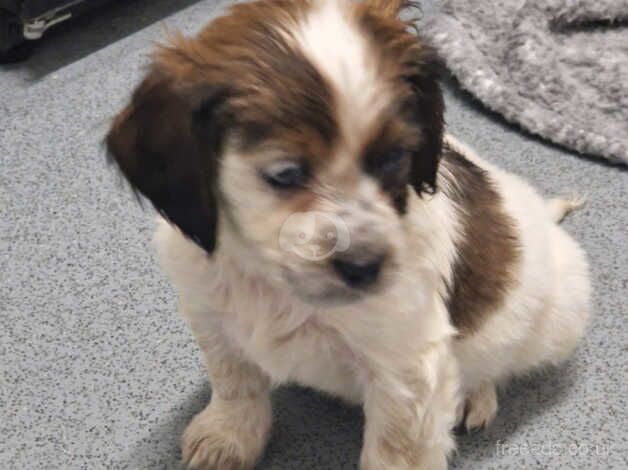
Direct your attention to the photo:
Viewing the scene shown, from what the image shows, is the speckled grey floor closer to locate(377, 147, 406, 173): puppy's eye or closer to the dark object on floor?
the dark object on floor

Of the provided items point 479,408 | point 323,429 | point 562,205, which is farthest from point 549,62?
point 323,429

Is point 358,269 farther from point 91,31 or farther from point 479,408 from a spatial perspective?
point 91,31

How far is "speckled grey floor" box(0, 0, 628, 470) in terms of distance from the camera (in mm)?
1437

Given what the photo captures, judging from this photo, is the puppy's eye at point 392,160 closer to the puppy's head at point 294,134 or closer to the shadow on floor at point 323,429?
the puppy's head at point 294,134

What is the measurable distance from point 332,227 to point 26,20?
1623mm

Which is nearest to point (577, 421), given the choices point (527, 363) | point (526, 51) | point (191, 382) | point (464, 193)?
point (527, 363)

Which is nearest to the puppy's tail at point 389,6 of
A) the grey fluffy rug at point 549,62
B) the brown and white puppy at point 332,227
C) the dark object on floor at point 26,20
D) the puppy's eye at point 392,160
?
the brown and white puppy at point 332,227

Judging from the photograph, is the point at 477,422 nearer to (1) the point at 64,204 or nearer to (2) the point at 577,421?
(2) the point at 577,421

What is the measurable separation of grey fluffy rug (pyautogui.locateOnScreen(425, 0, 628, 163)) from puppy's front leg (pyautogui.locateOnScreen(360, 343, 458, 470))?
3.17ft

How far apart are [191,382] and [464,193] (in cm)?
62

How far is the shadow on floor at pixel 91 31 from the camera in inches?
92.4

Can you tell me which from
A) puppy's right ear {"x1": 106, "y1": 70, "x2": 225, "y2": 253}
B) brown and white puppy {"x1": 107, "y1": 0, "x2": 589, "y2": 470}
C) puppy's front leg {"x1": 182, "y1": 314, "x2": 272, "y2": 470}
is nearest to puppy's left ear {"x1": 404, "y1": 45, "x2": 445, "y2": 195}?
brown and white puppy {"x1": 107, "y1": 0, "x2": 589, "y2": 470}

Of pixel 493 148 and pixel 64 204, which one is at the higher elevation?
pixel 493 148

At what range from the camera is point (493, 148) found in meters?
2.03
